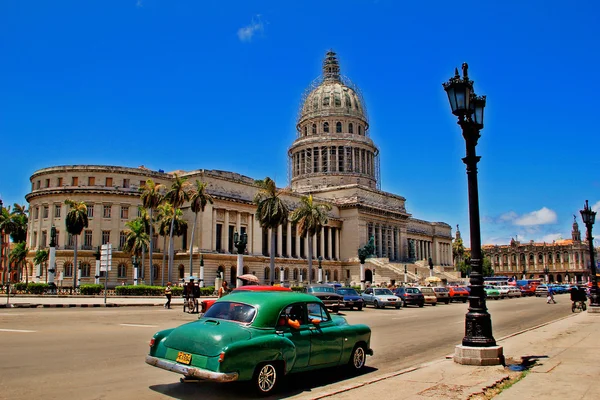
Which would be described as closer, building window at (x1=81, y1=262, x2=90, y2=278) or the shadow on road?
the shadow on road

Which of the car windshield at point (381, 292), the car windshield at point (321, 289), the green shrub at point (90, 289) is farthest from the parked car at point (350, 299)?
→ the green shrub at point (90, 289)

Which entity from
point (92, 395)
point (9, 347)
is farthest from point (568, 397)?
point (9, 347)

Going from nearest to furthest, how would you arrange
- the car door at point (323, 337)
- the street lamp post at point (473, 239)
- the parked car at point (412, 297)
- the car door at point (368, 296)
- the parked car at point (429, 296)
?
the car door at point (323, 337), the street lamp post at point (473, 239), the car door at point (368, 296), the parked car at point (412, 297), the parked car at point (429, 296)

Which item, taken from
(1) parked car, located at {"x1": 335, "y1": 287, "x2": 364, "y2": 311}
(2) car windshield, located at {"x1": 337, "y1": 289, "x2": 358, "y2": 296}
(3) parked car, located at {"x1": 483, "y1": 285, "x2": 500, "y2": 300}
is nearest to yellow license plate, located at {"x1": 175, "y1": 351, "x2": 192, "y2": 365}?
(1) parked car, located at {"x1": 335, "y1": 287, "x2": 364, "y2": 311}

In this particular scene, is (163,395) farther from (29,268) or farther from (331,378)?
(29,268)

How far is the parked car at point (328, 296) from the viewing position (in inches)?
1148

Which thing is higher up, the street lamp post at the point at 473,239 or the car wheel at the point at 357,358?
the street lamp post at the point at 473,239

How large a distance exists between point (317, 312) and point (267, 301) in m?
1.28

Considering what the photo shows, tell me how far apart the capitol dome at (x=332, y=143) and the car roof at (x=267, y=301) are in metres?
87.9

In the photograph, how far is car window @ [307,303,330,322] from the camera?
9.66 meters

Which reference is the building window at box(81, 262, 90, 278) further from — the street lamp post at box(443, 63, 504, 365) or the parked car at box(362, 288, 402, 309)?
the street lamp post at box(443, 63, 504, 365)

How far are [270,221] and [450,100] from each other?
40676 mm

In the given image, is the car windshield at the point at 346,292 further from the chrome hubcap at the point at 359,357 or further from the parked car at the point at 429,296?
the chrome hubcap at the point at 359,357

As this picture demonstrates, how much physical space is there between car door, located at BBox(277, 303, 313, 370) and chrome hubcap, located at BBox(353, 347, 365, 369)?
1.57 m
